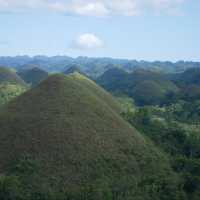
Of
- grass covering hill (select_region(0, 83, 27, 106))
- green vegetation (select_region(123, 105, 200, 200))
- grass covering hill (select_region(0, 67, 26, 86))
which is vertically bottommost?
green vegetation (select_region(123, 105, 200, 200))

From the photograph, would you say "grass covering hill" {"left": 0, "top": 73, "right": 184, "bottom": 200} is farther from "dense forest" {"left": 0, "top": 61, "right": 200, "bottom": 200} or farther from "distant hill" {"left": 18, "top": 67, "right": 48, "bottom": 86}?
"distant hill" {"left": 18, "top": 67, "right": 48, "bottom": 86}

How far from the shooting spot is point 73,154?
24547mm

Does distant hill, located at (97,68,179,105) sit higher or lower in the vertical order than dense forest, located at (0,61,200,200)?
higher

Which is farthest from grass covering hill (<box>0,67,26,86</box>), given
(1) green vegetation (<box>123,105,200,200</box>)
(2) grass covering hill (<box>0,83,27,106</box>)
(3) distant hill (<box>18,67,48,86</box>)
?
(1) green vegetation (<box>123,105,200,200</box>)

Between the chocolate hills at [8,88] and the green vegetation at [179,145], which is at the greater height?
the chocolate hills at [8,88]

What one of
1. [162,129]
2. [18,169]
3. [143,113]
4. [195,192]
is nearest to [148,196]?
[195,192]

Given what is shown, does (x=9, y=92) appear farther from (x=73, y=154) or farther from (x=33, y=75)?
(x=73, y=154)

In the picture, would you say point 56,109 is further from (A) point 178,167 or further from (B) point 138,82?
(B) point 138,82

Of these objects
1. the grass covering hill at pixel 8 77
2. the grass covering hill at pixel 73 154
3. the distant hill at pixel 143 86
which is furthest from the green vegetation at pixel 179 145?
the grass covering hill at pixel 8 77

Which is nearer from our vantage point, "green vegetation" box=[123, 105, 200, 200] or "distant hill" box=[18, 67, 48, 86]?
"green vegetation" box=[123, 105, 200, 200]

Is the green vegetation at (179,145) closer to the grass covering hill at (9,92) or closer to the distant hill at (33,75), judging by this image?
the grass covering hill at (9,92)

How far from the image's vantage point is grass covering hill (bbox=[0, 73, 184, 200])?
21031 millimetres

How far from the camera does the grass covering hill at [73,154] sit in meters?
21.0

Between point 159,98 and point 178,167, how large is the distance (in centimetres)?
3856
